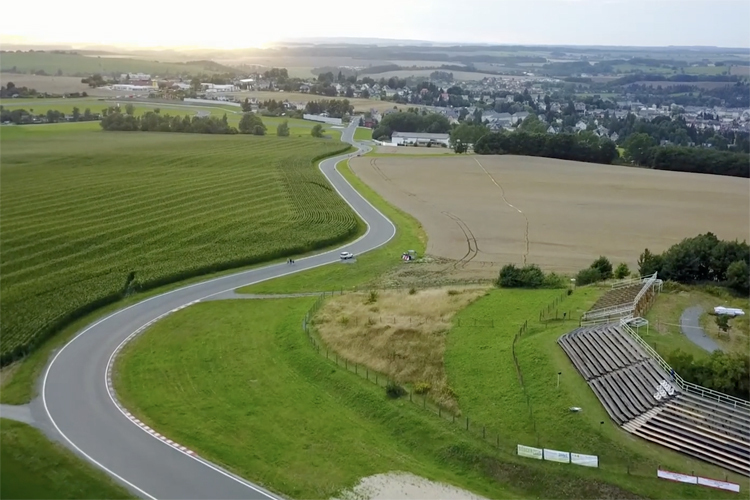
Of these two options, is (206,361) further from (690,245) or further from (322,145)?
(322,145)

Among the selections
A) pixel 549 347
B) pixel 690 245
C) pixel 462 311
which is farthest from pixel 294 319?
pixel 690 245

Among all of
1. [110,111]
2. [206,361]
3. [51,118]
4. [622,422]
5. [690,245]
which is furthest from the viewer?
[110,111]

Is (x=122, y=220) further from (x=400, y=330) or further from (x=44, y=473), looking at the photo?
(x=44, y=473)

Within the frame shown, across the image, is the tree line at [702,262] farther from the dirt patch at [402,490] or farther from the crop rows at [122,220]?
the crop rows at [122,220]

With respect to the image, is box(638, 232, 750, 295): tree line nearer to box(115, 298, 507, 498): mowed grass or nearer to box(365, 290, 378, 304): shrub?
box(365, 290, 378, 304): shrub

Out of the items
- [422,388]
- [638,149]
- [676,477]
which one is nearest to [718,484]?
[676,477]

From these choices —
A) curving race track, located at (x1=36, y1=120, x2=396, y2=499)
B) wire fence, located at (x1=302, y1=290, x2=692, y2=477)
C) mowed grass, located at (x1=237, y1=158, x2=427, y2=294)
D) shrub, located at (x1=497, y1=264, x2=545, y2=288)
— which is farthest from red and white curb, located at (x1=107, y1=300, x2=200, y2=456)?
shrub, located at (x1=497, y1=264, x2=545, y2=288)
